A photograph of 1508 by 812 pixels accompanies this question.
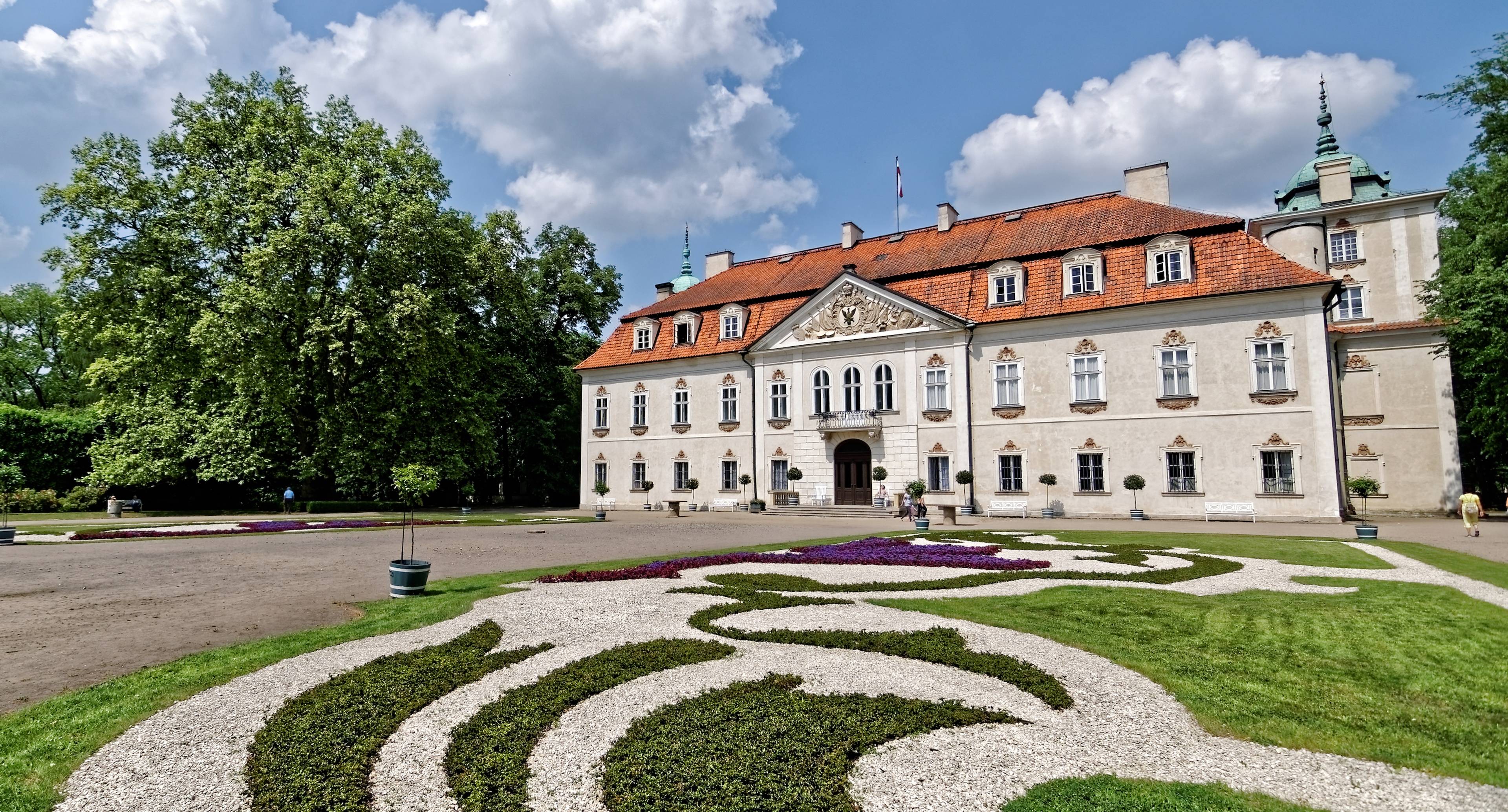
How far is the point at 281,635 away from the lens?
8.62 metres

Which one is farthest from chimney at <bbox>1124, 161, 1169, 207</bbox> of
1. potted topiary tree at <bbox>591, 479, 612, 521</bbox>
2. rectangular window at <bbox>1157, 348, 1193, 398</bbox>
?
potted topiary tree at <bbox>591, 479, 612, 521</bbox>

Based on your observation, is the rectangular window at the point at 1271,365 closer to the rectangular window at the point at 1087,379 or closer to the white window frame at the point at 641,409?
the rectangular window at the point at 1087,379

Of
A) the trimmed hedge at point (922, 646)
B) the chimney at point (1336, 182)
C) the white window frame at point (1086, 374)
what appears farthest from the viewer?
the chimney at point (1336, 182)

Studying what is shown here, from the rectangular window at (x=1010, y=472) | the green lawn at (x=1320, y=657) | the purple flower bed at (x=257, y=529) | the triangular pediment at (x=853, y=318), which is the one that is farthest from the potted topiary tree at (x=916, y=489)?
the purple flower bed at (x=257, y=529)

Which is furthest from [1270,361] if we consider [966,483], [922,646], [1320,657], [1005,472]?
[922,646]

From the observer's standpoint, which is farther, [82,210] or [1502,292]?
[82,210]

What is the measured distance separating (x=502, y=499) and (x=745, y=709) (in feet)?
169

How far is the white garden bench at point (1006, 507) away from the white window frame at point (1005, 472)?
392 mm

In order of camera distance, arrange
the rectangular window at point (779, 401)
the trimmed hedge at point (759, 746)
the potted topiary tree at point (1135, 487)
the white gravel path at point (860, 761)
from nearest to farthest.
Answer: the trimmed hedge at point (759, 746), the white gravel path at point (860, 761), the potted topiary tree at point (1135, 487), the rectangular window at point (779, 401)

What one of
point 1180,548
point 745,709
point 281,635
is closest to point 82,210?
point 281,635

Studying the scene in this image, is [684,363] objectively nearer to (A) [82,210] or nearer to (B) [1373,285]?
(A) [82,210]

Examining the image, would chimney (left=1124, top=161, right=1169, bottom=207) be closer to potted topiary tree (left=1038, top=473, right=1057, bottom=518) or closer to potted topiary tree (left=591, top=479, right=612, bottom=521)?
potted topiary tree (left=1038, top=473, right=1057, bottom=518)

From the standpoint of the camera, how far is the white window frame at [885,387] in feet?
113

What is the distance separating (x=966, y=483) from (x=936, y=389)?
4516 mm
